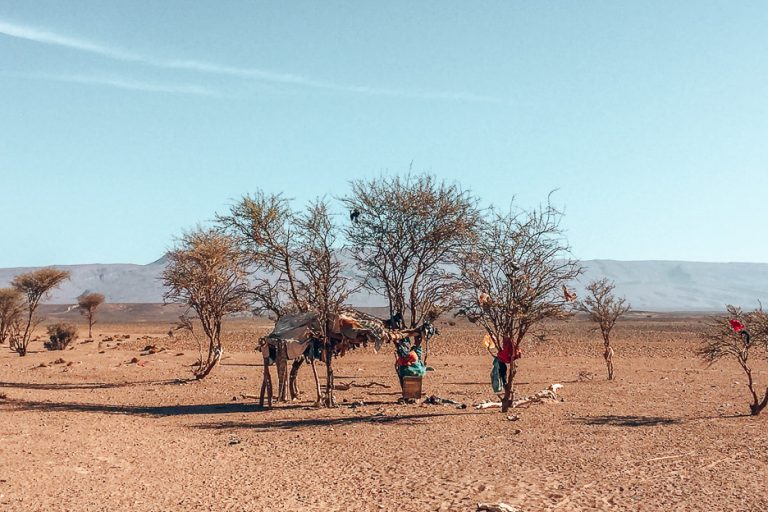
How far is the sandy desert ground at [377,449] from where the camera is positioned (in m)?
11.3

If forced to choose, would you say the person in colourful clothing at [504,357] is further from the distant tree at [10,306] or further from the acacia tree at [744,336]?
the distant tree at [10,306]

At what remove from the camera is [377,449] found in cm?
1514

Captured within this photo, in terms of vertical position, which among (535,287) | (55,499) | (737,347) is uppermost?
(535,287)

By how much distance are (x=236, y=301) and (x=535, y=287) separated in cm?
1422

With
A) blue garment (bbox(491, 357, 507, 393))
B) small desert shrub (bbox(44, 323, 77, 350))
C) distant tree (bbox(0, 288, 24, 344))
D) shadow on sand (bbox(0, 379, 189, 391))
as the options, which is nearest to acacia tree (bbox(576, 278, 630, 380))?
blue garment (bbox(491, 357, 507, 393))

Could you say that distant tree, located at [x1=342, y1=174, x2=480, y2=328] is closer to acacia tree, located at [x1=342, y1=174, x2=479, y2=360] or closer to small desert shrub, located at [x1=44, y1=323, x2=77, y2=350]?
acacia tree, located at [x1=342, y1=174, x2=479, y2=360]

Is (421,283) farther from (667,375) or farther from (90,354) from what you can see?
(90,354)

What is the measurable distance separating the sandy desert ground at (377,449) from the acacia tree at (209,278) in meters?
2.98

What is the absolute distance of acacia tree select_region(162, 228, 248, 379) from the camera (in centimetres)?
2878

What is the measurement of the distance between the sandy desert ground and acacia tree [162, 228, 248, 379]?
298 centimetres

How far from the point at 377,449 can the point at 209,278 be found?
15.5 m

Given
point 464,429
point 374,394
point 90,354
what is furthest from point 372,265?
point 90,354

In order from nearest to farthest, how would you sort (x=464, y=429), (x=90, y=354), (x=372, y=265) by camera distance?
(x=464, y=429) < (x=372, y=265) < (x=90, y=354)

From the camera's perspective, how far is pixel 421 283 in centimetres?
2498
